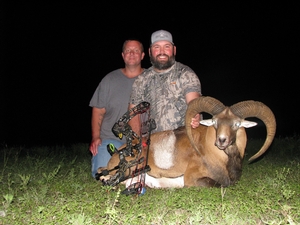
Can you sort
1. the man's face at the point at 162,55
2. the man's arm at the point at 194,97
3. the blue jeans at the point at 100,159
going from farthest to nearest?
1. the blue jeans at the point at 100,159
2. the man's face at the point at 162,55
3. the man's arm at the point at 194,97

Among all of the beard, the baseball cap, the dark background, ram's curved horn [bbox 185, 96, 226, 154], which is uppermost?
the baseball cap

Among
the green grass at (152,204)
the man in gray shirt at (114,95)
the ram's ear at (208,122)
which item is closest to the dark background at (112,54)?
the man in gray shirt at (114,95)

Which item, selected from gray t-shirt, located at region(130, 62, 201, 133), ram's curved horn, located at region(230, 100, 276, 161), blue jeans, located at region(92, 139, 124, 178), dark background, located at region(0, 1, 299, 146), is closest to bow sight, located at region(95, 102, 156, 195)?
gray t-shirt, located at region(130, 62, 201, 133)

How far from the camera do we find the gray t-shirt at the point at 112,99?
7.51m

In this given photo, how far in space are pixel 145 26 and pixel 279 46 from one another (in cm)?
3208

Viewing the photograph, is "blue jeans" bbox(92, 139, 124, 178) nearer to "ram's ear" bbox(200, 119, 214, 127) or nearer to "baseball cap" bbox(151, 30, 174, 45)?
"ram's ear" bbox(200, 119, 214, 127)

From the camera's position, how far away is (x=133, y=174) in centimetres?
540

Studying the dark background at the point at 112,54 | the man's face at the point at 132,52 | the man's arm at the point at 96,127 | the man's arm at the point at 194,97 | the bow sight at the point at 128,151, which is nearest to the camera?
the bow sight at the point at 128,151

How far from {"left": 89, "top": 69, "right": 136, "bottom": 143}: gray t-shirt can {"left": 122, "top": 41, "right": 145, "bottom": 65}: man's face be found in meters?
0.39

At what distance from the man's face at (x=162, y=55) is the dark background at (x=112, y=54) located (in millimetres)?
15067

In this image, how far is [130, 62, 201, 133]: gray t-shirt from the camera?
6.57 metres

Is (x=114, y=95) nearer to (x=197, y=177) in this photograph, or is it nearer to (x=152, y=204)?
(x=197, y=177)

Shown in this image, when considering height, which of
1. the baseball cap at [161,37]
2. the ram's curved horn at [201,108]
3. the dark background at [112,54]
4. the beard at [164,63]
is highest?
the baseball cap at [161,37]

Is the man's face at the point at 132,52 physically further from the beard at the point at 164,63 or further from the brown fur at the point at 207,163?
the brown fur at the point at 207,163
